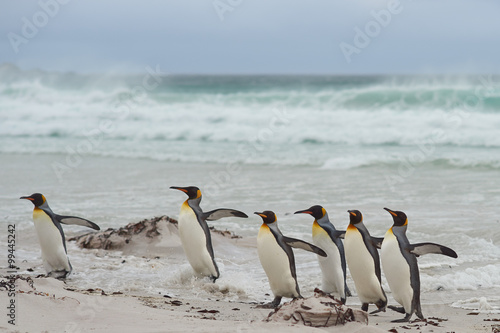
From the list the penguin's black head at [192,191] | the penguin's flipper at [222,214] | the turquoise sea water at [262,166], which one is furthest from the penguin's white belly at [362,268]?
the penguin's black head at [192,191]

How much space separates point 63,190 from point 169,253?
4830 mm

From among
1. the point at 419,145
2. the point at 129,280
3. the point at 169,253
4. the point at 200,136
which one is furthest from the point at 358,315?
the point at 200,136

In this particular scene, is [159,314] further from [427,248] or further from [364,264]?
[427,248]

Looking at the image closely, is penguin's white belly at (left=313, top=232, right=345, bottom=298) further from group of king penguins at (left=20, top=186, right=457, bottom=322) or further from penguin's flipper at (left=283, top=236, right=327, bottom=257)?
penguin's flipper at (left=283, top=236, right=327, bottom=257)

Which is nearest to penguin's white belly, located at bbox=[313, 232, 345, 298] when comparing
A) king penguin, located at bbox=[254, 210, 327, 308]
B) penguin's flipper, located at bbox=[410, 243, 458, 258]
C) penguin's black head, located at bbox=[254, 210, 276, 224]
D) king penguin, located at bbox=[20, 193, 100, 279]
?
king penguin, located at bbox=[254, 210, 327, 308]

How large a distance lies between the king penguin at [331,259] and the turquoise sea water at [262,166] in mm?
535

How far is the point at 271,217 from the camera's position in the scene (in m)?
5.32

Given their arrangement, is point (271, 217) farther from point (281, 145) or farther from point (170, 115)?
point (170, 115)

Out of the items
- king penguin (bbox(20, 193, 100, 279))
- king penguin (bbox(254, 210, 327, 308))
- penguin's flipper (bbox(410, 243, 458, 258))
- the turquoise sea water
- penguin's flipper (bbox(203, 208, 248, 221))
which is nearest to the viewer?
penguin's flipper (bbox(410, 243, 458, 258))

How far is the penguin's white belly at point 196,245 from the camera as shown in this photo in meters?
6.06

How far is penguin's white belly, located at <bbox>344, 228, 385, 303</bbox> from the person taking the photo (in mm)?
4957

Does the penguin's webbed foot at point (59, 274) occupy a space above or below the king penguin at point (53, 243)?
below

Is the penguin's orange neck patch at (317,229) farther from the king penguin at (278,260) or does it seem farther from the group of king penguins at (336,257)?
the king penguin at (278,260)

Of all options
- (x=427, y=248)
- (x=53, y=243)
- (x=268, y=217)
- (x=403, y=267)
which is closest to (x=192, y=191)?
(x=268, y=217)
